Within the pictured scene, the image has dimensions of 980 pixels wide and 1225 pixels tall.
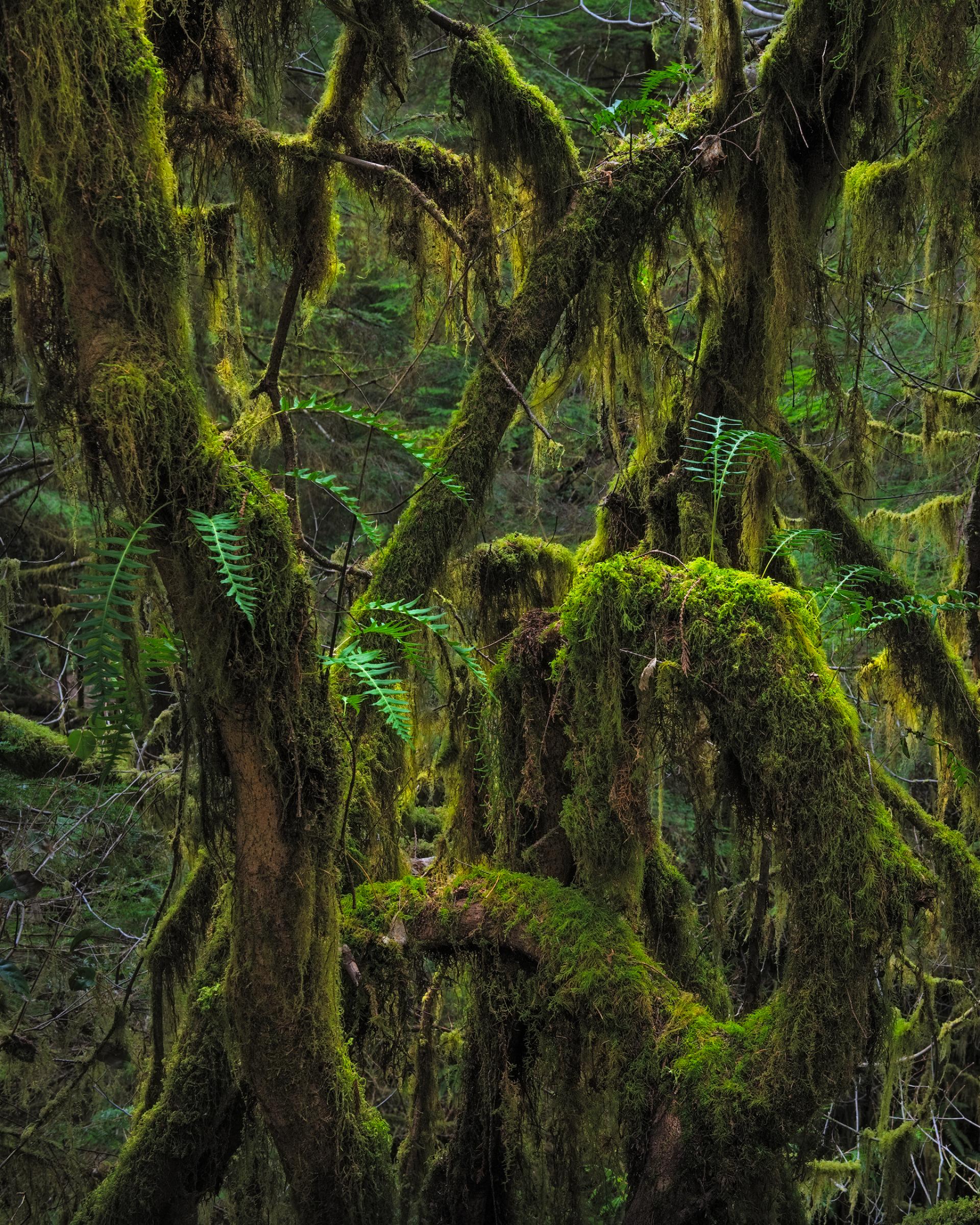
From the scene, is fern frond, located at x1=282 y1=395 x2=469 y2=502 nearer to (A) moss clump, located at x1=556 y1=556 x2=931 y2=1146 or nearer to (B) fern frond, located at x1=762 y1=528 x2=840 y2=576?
(A) moss clump, located at x1=556 y1=556 x2=931 y2=1146

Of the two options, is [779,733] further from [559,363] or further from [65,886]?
[65,886]

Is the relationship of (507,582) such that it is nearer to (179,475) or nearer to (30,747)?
(179,475)

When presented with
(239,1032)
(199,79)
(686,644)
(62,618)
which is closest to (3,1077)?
(62,618)

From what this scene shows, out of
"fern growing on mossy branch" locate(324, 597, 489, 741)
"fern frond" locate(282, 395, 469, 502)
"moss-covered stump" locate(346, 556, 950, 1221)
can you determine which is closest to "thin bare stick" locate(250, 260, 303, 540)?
"fern frond" locate(282, 395, 469, 502)

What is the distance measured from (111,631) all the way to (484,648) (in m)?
1.84

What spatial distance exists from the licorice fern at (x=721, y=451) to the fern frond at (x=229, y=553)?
151 cm

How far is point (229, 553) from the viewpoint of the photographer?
206 centimetres

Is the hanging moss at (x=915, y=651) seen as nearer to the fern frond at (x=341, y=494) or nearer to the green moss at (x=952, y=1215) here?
the green moss at (x=952, y=1215)

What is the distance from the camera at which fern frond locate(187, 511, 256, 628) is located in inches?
78.5

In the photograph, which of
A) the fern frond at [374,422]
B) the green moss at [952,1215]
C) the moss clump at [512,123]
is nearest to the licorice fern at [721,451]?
the fern frond at [374,422]

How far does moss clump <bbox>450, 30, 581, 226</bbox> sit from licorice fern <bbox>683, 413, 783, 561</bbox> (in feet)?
3.23

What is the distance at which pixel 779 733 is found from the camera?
2.47 metres

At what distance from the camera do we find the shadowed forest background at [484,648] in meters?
2.20

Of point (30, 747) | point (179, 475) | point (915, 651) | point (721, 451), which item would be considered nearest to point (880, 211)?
point (721, 451)
